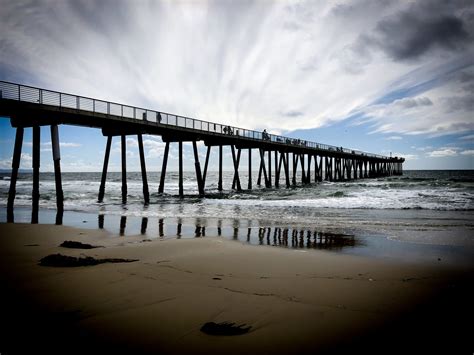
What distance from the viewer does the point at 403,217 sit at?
39.0 ft

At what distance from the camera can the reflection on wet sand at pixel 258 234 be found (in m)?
7.18

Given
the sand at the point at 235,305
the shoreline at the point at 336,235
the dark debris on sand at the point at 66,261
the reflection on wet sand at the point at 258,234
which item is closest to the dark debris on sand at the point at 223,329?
the sand at the point at 235,305

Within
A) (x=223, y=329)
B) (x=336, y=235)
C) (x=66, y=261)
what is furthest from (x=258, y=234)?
(x=223, y=329)

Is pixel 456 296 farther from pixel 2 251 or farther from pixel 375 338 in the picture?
pixel 2 251

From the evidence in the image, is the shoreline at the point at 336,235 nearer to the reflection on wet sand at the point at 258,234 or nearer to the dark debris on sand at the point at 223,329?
the reflection on wet sand at the point at 258,234

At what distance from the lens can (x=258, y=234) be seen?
27.6 feet

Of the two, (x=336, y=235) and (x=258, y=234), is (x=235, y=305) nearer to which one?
(x=258, y=234)

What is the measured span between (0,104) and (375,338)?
48.9ft

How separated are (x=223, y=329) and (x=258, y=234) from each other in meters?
5.84

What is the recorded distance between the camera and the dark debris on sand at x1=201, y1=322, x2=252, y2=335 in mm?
2584

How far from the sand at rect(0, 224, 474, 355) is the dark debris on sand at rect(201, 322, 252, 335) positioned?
65 millimetres

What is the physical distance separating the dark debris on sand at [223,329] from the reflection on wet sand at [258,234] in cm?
427

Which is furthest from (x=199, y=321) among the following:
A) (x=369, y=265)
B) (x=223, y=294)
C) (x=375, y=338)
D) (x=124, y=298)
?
(x=369, y=265)

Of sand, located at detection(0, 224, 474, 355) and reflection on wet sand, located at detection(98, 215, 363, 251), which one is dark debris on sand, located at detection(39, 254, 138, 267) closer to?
sand, located at detection(0, 224, 474, 355)
